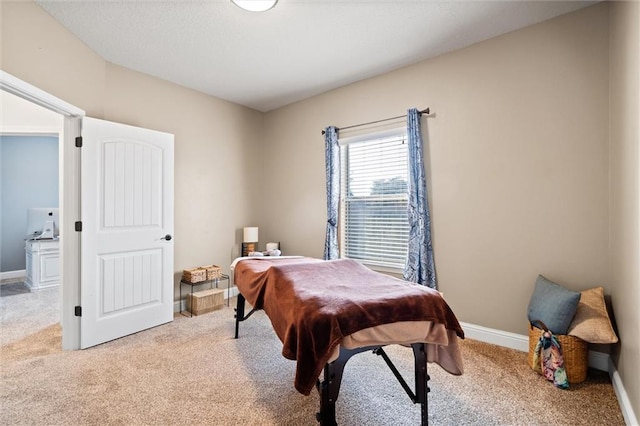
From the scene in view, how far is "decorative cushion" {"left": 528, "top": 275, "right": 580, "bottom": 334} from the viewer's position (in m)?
2.05

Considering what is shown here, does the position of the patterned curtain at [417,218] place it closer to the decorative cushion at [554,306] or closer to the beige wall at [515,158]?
the beige wall at [515,158]

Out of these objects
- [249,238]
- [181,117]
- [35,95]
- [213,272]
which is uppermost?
[181,117]

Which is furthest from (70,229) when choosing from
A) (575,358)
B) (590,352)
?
(590,352)

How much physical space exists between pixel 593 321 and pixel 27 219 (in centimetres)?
755

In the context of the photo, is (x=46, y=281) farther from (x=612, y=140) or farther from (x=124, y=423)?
(x=612, y=140)

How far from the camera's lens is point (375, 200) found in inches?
139

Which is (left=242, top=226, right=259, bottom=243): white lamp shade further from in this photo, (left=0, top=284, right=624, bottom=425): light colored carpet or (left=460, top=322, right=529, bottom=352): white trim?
(left=460, top=322, right=529, bottom=352): white trim

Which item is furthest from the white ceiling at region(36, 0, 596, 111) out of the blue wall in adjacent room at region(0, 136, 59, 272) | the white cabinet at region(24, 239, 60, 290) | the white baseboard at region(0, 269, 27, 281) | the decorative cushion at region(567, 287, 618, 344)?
the white baseboard at region(0, 269, 27, 281)

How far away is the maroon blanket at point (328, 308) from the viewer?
1.31m

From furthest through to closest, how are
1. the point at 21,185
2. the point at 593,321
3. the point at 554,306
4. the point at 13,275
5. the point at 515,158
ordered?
the point at 21,185 < the point at 13,275 < the point at 515,158 < the point at 554,306 < the point at 593,321

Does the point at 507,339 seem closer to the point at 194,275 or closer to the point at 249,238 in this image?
the point at 249,238

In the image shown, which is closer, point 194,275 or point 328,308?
point 328,308

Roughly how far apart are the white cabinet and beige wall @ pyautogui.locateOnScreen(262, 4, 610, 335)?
5.24 m

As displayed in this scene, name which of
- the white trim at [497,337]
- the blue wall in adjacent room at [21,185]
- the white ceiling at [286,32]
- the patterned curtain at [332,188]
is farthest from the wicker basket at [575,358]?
the blue wall in adjacent room at [21,185]
